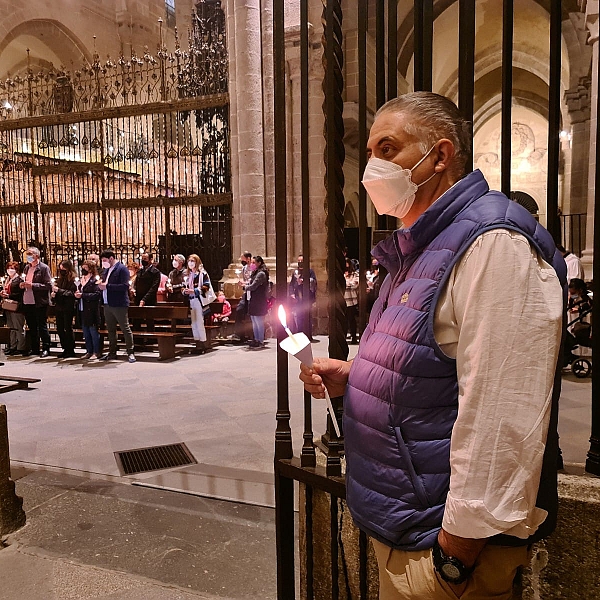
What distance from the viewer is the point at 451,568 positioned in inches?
48.2

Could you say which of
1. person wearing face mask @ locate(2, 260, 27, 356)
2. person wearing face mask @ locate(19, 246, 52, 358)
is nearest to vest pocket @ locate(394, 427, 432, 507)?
person wearing face mask @ locate(19, 246, 52, 358)

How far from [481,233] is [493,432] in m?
0.41

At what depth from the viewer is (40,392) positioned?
23.3 feet

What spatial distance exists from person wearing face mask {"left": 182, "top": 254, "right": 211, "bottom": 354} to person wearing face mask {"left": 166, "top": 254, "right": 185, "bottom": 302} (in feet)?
2.25

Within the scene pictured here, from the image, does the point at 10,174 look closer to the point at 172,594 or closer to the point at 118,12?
the point at 118,12

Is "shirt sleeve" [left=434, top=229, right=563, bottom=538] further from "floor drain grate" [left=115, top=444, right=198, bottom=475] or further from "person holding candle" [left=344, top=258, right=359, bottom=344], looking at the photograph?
"person holding candle" [left=344, top=258, right=359, bottom=344]

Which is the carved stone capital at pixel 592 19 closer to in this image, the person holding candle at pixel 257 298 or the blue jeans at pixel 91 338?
the person holding candle at pixel 257 298

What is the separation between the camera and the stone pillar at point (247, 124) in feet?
38.4

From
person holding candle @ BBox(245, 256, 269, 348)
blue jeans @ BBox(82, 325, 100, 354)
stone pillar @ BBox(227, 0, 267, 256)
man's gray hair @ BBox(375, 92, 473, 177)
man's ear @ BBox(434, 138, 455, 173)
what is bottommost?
blue jeans @ BBox(82, 325, 100, 354)

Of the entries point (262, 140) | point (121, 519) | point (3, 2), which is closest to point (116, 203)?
point (262, 140)

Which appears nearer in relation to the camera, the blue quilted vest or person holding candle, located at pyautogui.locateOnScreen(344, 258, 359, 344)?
the blue quilted vest

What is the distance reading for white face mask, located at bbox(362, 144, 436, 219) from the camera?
1421 millimetres

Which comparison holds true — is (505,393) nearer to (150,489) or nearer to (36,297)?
(150,489)

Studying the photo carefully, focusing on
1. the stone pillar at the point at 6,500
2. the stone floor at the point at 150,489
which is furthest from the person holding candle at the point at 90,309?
the stone pillar at the point at 6,500
